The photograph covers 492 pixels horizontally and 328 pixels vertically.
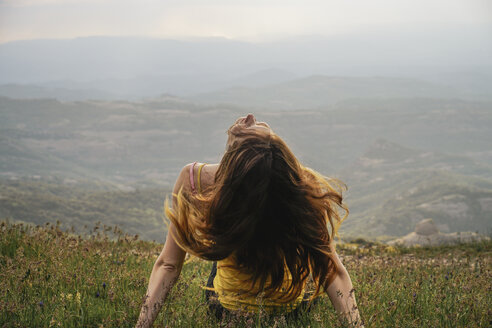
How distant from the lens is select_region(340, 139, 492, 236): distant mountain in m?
95.0

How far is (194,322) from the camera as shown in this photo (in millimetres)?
2932

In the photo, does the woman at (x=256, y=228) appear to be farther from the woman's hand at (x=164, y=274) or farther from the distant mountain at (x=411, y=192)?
the distant mountain at (x=411, y=192)

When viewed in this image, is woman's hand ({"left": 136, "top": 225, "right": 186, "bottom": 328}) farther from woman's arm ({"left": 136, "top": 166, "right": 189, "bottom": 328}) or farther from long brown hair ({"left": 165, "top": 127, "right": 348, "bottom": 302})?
long brown hair ({"left": 165, "top": 127, "right": 348, "bottom": 302})

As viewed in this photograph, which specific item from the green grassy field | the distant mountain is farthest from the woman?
the distant mountain

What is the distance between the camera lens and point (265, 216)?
8.61ft

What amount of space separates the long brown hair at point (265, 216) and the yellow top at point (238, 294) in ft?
0.24

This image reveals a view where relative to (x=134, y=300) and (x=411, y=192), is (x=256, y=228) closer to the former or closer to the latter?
(x=134, y=300)

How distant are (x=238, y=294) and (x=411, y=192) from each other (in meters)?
126

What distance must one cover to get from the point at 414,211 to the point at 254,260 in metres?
105

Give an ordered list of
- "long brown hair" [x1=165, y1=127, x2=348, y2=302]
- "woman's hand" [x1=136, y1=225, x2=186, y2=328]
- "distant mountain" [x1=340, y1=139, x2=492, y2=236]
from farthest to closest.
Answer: "distant mountain" [x1=340, y1=139, x2=492, y2=236] < "woman's hand" [x1=136, y1=225, x2=186, y2=328] < "long brown hair" [x1=165, y1=127, x2=348, y2=302]

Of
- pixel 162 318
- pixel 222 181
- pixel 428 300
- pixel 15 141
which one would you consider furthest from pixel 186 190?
pixel 15 141

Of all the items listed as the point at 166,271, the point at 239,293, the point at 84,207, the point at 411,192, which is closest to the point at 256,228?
the point at 239,293

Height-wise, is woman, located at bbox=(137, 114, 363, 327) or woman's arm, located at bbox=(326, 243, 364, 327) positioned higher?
woman, located at bbox=(137, 114, 363, 327)

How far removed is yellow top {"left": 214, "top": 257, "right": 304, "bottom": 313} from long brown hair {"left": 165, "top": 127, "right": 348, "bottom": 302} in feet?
0.24
